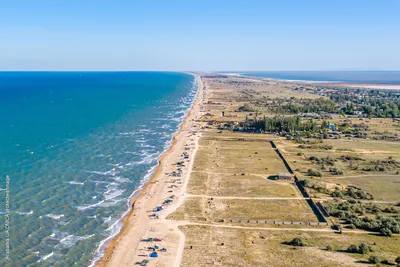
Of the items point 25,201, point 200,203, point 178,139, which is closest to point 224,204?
point 200,203

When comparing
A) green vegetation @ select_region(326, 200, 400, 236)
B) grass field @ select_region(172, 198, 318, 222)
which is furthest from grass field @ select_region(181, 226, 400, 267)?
grass field @ select_region(172, 198, 318, 222)

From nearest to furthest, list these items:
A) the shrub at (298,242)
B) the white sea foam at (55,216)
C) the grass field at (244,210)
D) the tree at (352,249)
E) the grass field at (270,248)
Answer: the grass field at (270,248)
the tree at (352,249)
the shrub at (298,242)
the white sea foam at (55,216)
the grass field at (244,210)

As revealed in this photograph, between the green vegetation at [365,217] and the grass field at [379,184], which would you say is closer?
the green vegetation at [365,217]

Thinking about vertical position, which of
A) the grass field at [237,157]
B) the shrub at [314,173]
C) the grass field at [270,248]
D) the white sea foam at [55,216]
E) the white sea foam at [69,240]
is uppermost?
the shrub at [314,173]

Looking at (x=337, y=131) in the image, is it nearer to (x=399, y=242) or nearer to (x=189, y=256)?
(x=399, y=242)

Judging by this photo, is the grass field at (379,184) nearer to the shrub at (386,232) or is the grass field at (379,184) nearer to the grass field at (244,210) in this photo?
the shrub at (386,232)

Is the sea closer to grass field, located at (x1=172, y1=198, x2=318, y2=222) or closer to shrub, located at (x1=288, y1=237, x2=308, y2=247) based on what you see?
grass field, located at (x1=172, y1=198, x2=318, y2=222)

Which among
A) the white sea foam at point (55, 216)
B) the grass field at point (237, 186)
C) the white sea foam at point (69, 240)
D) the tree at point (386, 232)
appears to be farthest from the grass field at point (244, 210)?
the white sea foam at point (55, 216)

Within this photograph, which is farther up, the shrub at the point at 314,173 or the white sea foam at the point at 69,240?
the shrub at the point at 314,173

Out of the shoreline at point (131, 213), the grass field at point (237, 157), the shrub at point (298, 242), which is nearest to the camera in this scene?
the shoreline at point (131, 213)
